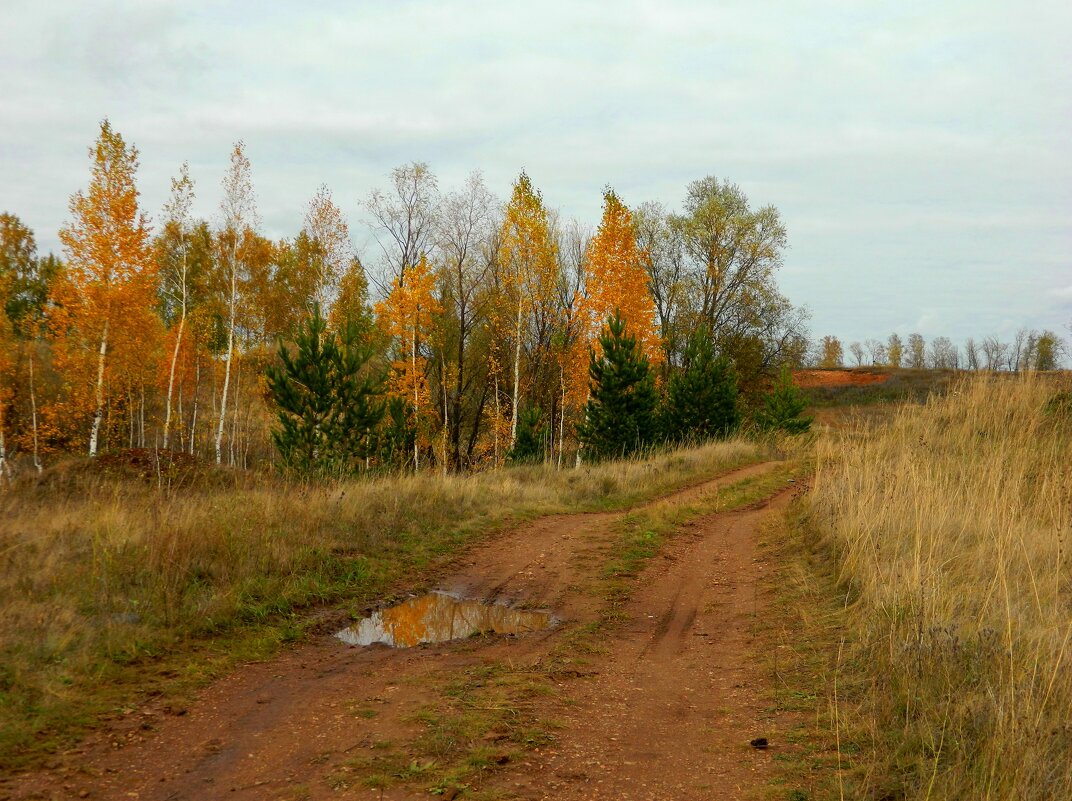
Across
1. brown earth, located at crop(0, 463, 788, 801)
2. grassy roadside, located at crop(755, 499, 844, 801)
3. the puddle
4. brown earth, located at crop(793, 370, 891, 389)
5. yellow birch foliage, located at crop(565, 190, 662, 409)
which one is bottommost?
the puddle

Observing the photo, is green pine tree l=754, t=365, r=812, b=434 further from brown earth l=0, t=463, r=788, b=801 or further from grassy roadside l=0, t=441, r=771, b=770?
brown earth l=0, t=463, r=788, b=801

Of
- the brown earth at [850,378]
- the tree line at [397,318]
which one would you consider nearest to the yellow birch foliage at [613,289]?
the tree line at [397,318]

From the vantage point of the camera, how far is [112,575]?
6.55 m

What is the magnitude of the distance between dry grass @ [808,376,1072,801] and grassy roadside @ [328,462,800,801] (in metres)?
1.78

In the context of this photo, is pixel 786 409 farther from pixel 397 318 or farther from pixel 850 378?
pixel 850 378

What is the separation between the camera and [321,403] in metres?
16.1

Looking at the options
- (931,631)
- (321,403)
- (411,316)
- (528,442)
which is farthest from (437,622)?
(411,316)

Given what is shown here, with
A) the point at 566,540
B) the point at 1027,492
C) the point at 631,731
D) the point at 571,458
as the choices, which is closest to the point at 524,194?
the point at 571,458

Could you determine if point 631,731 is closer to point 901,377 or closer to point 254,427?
point 254,427

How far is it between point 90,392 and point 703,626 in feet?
98.3

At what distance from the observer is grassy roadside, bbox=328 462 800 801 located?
368cm

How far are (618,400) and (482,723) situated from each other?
1817 cm

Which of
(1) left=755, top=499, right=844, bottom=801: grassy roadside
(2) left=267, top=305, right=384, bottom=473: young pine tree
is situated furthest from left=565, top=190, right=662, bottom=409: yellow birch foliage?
(1) left=755, top=499, right=844, bottom=801: grassy roadside

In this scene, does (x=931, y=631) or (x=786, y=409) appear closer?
(x=931, y=631)
